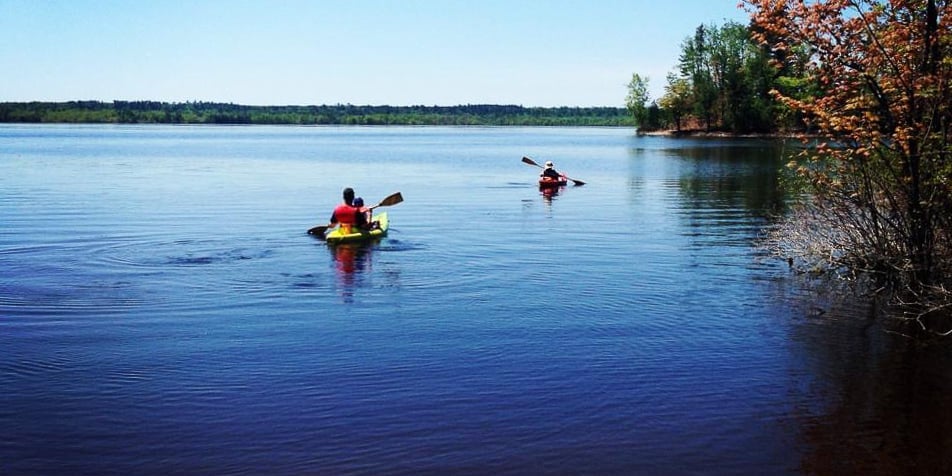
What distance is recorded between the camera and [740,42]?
116125 millimetres

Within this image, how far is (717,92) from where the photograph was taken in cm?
11838

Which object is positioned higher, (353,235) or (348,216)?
(348,216)

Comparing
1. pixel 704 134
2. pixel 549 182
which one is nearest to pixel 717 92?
pixel 704 134

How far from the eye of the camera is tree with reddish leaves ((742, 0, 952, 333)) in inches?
464

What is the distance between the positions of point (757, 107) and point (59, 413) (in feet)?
355

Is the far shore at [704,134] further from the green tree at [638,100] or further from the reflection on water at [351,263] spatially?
the reflection on water at [351,263]

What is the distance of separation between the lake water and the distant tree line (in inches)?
3448

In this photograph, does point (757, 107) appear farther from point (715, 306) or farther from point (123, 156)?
point (715, 306)

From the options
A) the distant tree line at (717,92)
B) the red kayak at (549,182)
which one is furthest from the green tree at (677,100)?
the red kayak at (549,182)

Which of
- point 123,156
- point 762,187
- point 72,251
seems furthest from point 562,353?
point 123,156

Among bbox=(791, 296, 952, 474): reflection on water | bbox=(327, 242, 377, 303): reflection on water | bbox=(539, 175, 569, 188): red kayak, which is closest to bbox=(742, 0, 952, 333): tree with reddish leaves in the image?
bbox=(791, 296, 952, 474): reflection on water

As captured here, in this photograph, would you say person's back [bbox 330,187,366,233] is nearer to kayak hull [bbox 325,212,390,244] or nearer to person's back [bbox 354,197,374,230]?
person's back [bbox 354,197,374,230]

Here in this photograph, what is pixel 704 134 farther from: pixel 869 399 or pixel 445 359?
pixel 869 399

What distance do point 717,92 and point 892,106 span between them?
110950 mm
